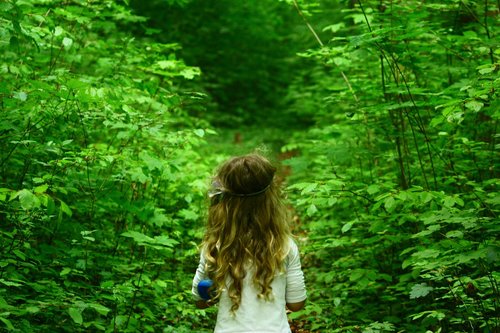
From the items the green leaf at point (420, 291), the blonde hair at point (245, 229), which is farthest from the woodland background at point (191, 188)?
the blonde hair at point (245, 229)

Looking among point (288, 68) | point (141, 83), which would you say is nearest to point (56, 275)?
→ point (141, 83)

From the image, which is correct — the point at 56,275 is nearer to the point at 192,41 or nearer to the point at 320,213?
the point at 320,213

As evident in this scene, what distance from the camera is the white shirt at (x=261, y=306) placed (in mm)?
2646

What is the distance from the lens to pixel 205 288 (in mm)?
2699

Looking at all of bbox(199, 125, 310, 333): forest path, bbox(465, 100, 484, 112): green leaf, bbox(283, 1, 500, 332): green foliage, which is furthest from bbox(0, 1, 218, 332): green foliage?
bbox(199, 125, 310, 333): forest path

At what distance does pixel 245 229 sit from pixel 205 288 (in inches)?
13.9

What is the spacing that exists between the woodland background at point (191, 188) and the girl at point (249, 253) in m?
0.47

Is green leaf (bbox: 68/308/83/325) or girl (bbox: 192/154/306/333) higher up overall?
girl (bbox: 192/154/306/333)

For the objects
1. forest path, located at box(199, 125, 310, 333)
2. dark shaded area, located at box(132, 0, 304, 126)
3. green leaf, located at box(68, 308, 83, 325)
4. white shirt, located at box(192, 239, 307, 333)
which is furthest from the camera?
dark shaded area, located at box(132, 0, 304, 126)

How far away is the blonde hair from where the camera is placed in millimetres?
2688

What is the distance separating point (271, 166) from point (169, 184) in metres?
3.13

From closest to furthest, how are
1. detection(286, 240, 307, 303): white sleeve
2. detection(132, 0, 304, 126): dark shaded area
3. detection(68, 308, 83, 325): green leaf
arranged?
detection(286, 240, 307, 303): white sleeve, detection(68, 308, 83, 325): green leaf, detection(132, 0, 304, 126): dark shaded area

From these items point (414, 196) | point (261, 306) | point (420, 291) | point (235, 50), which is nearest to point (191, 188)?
point (414, 196)

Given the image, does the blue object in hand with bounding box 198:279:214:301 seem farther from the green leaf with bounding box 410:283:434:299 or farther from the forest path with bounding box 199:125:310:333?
the forest path with bounding box 199:125:310:333
